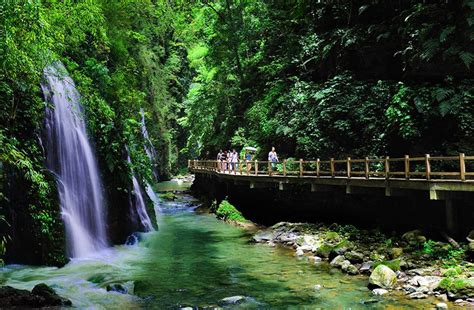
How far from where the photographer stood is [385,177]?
14273 mm

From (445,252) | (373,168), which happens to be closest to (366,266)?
(445,252)

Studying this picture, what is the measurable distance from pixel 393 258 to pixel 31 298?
32.3 feet

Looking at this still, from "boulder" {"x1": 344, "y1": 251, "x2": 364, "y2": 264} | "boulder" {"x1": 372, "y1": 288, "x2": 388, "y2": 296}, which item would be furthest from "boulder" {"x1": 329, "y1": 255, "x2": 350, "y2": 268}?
"boulder" {"x1": 372, "y1": 288, "x2": 388, "y2": 296}

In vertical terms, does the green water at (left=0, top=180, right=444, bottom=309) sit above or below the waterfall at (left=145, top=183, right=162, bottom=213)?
below

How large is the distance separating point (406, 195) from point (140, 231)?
11.7 metres

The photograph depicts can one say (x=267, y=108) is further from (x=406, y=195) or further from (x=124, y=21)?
(x=406, y=195)

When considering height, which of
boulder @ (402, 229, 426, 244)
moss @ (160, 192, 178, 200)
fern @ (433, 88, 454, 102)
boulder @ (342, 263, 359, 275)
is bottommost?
boulder @ (342, 263, 359, 275)

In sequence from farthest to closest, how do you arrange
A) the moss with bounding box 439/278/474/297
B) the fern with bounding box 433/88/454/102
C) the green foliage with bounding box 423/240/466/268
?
1. the fern with bounding box 433/88/454/102
2. the green foliage with bounding box 423/240/466/268
3. the moss with bounding box 439/278/474/297

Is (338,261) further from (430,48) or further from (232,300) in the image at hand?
(430,48)

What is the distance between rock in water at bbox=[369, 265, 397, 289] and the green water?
368 millimetres

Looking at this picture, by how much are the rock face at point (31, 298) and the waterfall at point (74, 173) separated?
462cm

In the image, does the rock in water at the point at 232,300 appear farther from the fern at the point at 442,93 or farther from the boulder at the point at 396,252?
the fern at the point at 442,93

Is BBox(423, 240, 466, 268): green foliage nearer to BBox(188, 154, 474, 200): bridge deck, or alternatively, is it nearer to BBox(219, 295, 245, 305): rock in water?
BBox(188, 154, 474, 200): bridge deck

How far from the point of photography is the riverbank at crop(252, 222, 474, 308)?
31.4ft
